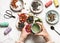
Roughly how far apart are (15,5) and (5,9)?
0.20 feet

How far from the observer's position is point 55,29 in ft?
4.71

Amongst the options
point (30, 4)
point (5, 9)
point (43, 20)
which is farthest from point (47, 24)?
point (5, 9)

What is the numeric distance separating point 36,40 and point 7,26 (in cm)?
18

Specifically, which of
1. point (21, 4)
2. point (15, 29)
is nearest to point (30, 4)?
point (21, 4)

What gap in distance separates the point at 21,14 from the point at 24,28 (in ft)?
0.27

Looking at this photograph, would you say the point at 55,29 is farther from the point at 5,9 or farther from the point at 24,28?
the point at 5,9

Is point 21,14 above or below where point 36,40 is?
above

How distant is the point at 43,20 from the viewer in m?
1.44

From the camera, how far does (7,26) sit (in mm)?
1447

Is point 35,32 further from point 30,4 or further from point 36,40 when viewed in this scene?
point 30,4

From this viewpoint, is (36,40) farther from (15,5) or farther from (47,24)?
(15,5)

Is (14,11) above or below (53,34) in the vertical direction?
above

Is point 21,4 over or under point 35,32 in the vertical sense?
over

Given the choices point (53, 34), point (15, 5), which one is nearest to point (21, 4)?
point (15, 5)
